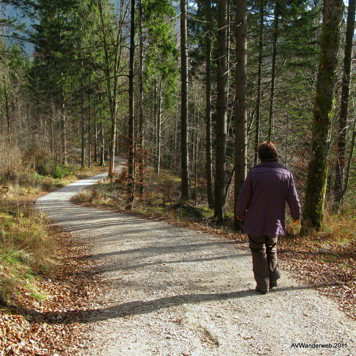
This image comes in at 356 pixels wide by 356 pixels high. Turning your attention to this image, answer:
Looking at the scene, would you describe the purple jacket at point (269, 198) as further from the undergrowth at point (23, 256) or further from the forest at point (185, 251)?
the undergrowth at point (23, 256)

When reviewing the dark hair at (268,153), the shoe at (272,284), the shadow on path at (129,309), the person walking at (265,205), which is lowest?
the shadow on path at (129,309)

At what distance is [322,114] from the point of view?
22.6 feet

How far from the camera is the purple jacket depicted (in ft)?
13.3

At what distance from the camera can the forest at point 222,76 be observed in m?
8.88

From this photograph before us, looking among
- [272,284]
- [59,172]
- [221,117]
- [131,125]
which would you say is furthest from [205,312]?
[59,172]

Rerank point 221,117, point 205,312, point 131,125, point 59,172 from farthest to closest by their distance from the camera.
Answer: point 59,172 → point 131,125 → point 221,117 → point 205,312

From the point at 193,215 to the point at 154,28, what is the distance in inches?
387

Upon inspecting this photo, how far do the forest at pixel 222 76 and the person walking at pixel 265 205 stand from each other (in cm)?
337

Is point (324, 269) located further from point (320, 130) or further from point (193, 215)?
point (193, 215)

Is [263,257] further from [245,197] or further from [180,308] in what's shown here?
[180,308]

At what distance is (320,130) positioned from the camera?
22.7ft

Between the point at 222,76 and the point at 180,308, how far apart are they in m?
8.29

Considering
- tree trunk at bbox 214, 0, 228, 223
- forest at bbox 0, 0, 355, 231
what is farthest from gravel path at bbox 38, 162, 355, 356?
tree trunk at bbox 214, 0, 228, 223

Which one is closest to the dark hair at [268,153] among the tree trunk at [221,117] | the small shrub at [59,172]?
the tree trunk at [221,117]
